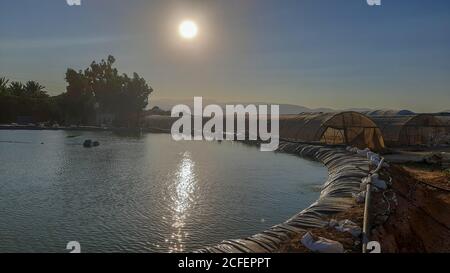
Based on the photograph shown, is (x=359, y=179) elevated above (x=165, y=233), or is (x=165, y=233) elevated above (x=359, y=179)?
(x=359, y=179)

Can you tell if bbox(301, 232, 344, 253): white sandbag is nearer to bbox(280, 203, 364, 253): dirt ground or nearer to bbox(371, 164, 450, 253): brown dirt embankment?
bbox(280, 203, 364, 253): dirt ground

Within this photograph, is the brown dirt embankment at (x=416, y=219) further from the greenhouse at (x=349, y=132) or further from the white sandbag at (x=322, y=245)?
the greenhouse at (x=349, y=132)

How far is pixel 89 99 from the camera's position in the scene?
7088 cm

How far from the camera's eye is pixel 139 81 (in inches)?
2913

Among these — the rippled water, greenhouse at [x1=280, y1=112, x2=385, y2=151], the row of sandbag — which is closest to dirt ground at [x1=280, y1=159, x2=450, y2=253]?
the row of sandbag

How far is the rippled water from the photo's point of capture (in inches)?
426

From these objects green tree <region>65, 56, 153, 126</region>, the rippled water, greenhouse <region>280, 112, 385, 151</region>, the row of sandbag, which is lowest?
the rippled water

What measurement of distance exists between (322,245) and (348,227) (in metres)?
1.54

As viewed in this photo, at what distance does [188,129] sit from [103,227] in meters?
56.3

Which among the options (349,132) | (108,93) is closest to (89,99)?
(108,93)

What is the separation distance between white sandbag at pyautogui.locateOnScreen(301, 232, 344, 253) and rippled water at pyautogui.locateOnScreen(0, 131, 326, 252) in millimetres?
3140

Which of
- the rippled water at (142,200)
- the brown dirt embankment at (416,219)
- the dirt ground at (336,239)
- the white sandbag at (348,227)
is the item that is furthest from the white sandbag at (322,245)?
the rippled water at (142,200)
